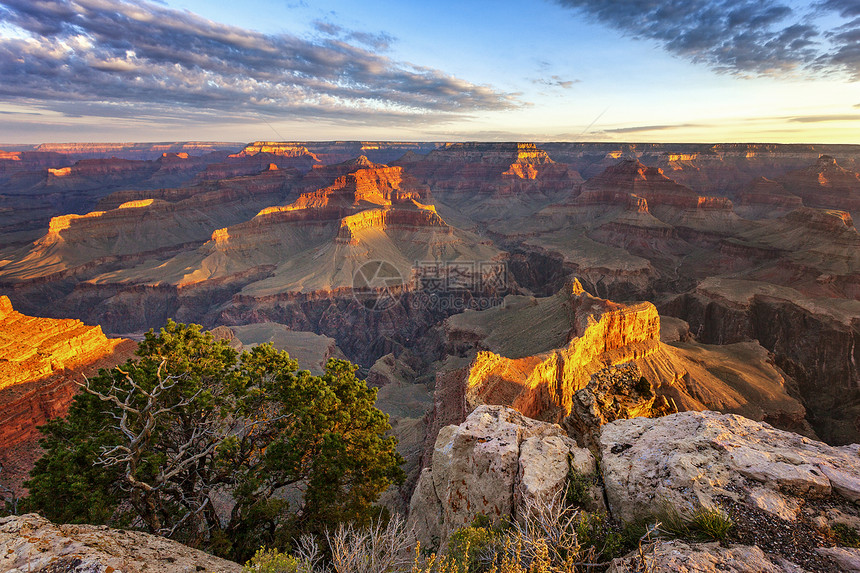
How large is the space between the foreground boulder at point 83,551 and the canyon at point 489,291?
324 inches

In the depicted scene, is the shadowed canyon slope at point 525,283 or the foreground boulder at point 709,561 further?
the shadowed canyon slope at point 525,283

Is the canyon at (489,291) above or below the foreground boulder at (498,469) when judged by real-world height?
below

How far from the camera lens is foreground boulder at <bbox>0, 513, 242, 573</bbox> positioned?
762 cm

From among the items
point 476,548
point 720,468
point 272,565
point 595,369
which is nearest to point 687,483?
point 720,468

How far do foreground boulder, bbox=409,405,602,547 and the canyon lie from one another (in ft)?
2.77

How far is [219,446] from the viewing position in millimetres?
13781

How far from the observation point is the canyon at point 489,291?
114 ft

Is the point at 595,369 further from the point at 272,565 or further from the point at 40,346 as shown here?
the point at 40,346

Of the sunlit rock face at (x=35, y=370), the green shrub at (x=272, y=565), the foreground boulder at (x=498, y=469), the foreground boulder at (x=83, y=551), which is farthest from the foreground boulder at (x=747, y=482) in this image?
the sunlit rock face at (x=35, y=370)

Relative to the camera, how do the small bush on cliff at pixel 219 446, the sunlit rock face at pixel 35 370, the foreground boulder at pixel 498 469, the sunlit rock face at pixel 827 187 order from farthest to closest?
the sunlit rock face at pixel 827 187, the sunlit rock face at pixel 35 370, the small bush on cliff at pixel 219 446, the foreground boulder at pixel 498 469

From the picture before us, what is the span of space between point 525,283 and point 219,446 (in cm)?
10670

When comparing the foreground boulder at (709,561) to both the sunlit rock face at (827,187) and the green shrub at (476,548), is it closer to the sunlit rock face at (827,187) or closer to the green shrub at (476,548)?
the green shrub at (476,548)

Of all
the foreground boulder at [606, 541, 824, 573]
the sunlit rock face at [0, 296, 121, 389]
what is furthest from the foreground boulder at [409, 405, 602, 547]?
the sunlit rock face at [0, 296, 121, 389]

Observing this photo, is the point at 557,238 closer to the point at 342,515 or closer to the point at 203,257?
the point at 203,257
